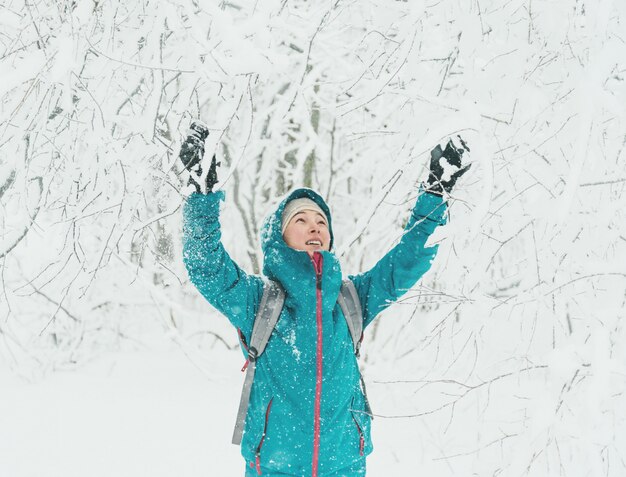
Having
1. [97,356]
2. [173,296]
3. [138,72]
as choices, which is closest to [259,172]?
[173,296]

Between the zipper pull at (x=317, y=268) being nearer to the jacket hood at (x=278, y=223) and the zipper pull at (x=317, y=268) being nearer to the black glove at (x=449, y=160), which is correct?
the jacket hood at (x=278, y=223)

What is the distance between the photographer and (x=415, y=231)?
227 centimetres

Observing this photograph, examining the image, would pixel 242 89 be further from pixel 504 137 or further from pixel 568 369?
pixel 568 369

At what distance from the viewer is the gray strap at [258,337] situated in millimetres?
2121

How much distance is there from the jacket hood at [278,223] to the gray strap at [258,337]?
23 cm

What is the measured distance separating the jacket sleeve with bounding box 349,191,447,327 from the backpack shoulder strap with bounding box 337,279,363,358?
7cm

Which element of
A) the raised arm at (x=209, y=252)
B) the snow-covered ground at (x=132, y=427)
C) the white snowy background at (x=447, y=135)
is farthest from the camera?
the snow-covered ground at (x=132, y=427)

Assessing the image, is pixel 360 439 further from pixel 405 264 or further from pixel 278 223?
pixel 278 223

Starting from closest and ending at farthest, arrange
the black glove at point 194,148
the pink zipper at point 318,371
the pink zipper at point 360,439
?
1. the black glove at point 194,148
2. the pink zipper at point 318,371
3. the pink zipper at point 360,439

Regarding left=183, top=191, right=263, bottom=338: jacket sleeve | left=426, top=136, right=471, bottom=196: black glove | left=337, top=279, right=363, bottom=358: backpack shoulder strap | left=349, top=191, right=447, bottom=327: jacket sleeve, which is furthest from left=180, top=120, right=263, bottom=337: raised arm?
left=426, top=136, right=471, bottom=196: black glove

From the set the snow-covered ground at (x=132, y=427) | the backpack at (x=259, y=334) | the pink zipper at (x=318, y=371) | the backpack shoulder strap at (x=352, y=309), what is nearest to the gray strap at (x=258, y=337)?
the backpack at (x=259, y=334)

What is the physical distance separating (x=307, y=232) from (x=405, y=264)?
384mm

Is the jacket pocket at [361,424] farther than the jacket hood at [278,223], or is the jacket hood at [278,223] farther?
the jacket hood at [278,223]

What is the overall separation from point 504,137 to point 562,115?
27 cm
